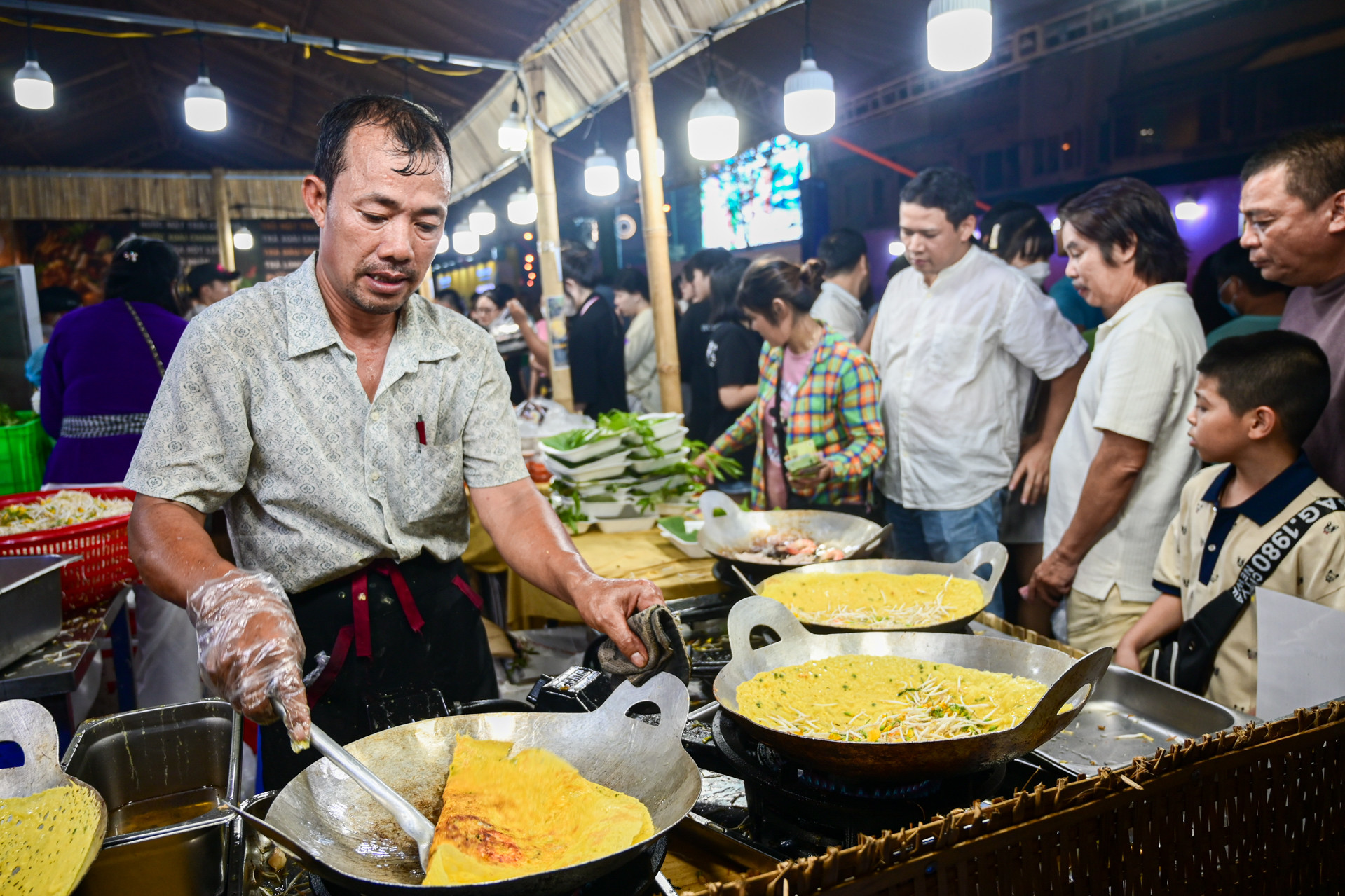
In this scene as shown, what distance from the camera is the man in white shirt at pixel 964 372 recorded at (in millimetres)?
3238

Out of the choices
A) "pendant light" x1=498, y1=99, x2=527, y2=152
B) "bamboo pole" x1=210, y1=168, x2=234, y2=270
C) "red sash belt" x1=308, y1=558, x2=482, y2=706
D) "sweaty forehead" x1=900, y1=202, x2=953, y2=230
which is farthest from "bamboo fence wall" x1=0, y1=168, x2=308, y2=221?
"red sash belt" x1=308, y1=558, x2=482, y2=706

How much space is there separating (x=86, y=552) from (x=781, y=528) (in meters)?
2.00

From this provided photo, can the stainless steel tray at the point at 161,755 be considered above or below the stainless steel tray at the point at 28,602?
below

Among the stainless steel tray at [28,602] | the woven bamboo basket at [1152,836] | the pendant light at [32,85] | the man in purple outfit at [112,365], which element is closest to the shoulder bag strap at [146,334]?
the man in purple outfit at [112,365]

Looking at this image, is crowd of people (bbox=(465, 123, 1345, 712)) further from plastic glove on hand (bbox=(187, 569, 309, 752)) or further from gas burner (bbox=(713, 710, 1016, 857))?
plastic glove on hand (bbox=(187, 569, 309, 752))

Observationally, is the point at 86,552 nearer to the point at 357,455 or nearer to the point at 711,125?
the point at 357,455

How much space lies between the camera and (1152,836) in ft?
3.59

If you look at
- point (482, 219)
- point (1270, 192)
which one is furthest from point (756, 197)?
point (1270, 192)

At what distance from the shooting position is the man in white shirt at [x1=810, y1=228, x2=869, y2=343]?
4812mm

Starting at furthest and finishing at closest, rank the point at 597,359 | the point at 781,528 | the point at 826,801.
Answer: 1. the point at 597,359
2. the point at 781,528
3. the point at 826,801

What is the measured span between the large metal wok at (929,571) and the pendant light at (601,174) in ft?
18.5

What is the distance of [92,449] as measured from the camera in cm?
343

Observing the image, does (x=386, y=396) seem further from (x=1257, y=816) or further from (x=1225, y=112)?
(x=1225, y=112)

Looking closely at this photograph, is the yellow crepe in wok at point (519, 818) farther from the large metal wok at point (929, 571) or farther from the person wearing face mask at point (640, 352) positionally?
the person wearing face mask at point (640, 352)
